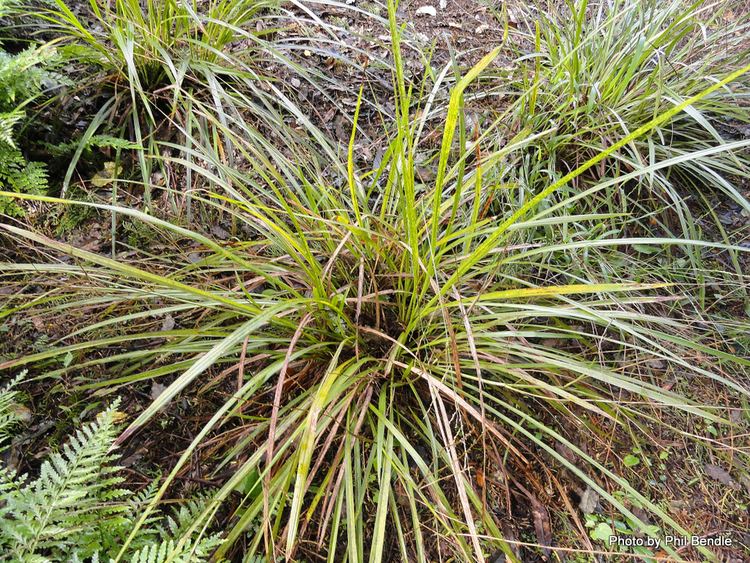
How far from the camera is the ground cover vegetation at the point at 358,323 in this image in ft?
3.72

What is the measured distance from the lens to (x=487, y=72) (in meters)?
2.25

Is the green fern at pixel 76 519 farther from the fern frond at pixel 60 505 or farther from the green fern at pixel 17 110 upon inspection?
the green fern at pixel 17 110

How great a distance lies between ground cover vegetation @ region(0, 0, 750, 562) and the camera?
1133mm

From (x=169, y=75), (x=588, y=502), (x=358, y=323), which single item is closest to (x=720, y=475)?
(x=588, y=502)

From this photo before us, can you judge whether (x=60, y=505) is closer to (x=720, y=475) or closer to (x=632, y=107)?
(x=720, y=475)

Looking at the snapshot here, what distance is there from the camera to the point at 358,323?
54.0 inches

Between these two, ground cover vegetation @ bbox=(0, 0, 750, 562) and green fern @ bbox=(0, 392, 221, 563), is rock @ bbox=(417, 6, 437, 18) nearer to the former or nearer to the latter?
ground cover vegetation @ bbox=(0, 0, 750, 562)

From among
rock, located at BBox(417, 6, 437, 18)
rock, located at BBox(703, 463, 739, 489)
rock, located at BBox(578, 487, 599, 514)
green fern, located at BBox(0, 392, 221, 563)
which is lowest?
rock, located at BBox(703, 463, 739, 489)

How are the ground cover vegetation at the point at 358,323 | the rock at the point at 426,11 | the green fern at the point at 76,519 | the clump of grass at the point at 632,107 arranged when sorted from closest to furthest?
1. the green fern at the point at 76,519
2. the ground cover vegetation at the point at 358,323
3. the clump of grass at the point at 632,107
4. the rock at the point at 426,11

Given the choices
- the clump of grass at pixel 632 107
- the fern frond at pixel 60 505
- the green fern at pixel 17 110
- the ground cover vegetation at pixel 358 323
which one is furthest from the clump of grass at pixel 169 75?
the clump of grass at pixel 632 107

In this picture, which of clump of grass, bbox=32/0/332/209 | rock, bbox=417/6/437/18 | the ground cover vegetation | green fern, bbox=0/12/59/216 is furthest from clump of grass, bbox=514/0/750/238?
green fern, bbox=0/12/59/216

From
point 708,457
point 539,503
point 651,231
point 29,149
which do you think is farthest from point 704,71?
point 29,149

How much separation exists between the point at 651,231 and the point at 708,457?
0.94m

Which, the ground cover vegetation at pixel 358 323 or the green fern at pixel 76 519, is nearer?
the green fern at pixel 76 519
